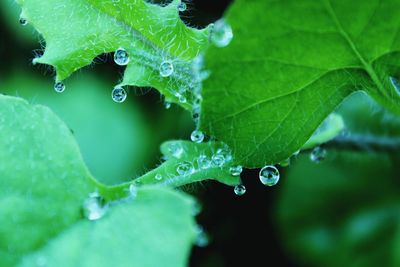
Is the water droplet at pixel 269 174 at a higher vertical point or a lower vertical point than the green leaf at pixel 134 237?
lower

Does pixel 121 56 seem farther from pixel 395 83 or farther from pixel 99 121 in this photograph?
pixel 99 121

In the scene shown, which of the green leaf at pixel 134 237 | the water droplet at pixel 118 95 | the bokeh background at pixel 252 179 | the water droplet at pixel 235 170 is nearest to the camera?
the green leaf at pixel 134 237

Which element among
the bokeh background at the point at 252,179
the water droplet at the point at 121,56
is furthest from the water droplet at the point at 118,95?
the bokeh background at the point at 252,179

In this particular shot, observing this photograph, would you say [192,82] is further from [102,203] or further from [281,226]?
[281,226]

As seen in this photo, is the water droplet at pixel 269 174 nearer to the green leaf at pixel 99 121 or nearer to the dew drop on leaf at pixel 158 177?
the dew drop on leaf at pixel 158 177

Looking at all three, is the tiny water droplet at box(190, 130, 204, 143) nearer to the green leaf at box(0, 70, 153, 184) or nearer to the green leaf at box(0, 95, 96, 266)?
the green leaf at box(0, 95, 96, 266)

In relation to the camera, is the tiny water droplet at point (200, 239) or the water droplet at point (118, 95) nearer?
the tiny water droplet at point (200, 239)

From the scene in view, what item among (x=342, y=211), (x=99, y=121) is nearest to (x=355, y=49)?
(x=342, y=211)
